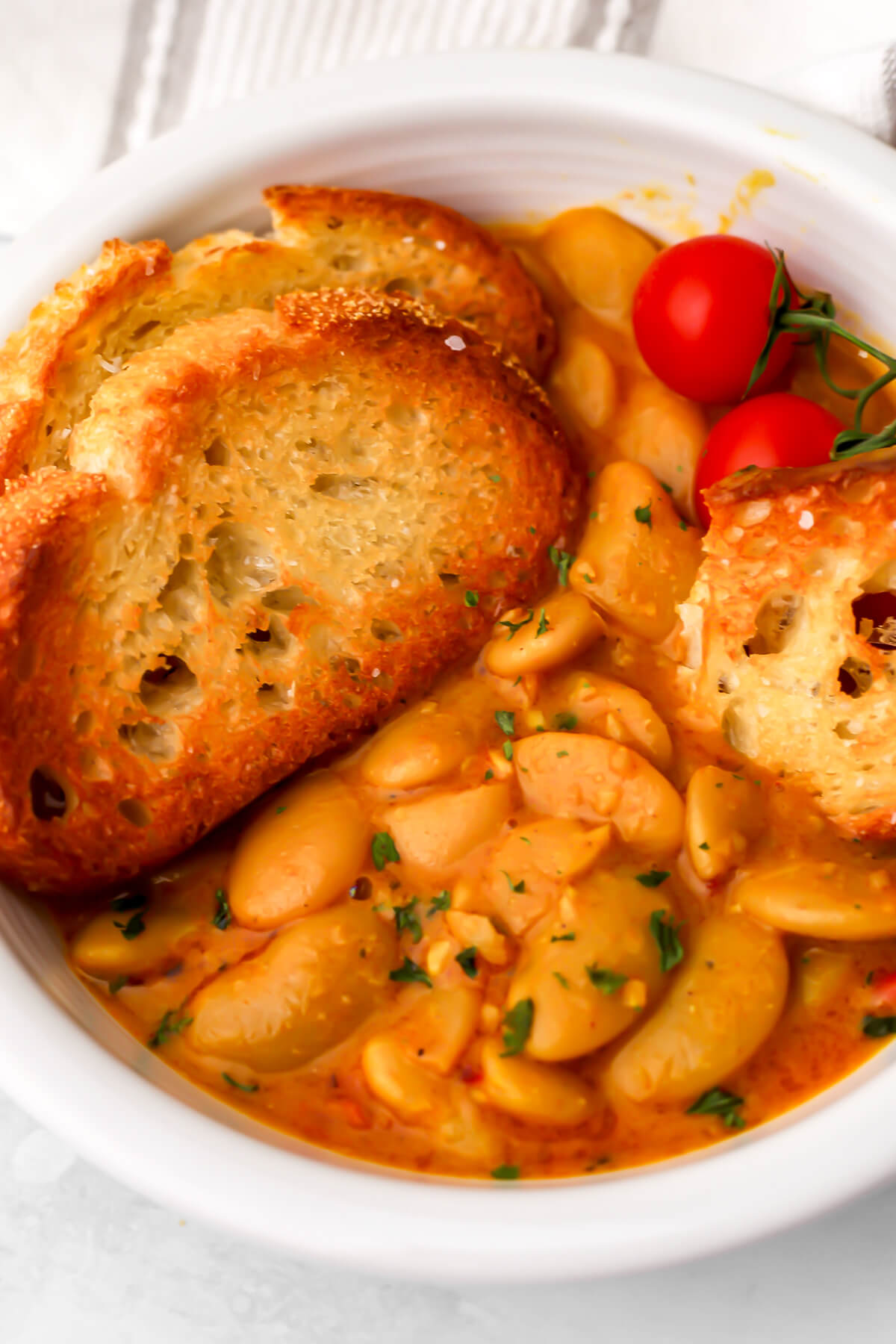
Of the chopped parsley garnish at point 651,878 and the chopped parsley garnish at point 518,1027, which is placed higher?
the chopped parsley garnish at point 651,878

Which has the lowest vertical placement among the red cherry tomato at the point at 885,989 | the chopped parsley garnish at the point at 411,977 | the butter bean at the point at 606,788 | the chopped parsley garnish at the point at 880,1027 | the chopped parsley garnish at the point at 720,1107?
the chopped parsley garnish at the point at 411,977

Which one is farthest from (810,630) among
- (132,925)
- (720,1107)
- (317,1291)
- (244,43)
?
(244,43)

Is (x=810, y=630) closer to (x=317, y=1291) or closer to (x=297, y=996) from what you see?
(x=297, y=996)

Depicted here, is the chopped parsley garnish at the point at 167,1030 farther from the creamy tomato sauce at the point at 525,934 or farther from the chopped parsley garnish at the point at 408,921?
the chopped parsley garnish at the point at 408,921

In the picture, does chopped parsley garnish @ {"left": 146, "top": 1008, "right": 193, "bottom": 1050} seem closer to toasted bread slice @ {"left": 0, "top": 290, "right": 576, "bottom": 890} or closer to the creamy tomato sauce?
the creamy tomato sauce

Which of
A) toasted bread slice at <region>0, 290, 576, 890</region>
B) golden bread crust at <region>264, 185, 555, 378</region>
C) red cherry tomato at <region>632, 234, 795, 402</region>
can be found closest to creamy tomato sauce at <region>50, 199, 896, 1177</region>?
toasted bread slice at <region>0, 290, 576, 890</region>

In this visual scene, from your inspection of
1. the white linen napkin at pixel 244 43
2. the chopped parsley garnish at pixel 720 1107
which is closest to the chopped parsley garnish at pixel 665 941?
the chopped parsley garnish at pixel 720 1107
